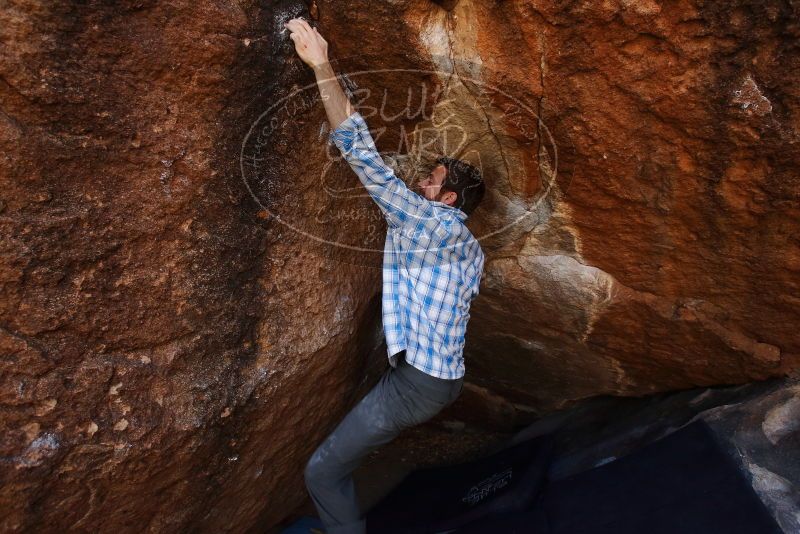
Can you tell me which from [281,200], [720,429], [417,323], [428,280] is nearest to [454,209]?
[428,280]

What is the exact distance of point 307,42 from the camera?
1.54 metres

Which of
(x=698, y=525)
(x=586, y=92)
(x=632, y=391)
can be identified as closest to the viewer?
(x=586, y=92)

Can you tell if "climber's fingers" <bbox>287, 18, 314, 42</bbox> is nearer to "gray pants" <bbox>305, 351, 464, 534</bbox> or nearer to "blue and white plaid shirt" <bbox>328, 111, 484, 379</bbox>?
"blue and white plaid shirt" <bbox>328, 111, 484, 379</bbox>

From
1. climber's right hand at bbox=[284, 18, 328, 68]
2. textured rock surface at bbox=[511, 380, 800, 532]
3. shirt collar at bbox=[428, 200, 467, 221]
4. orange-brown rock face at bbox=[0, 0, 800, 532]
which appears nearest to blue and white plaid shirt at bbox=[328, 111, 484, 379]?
shirt collar at bbox=[428, 200, 467, 221]

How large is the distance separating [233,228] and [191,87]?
365 millimetres

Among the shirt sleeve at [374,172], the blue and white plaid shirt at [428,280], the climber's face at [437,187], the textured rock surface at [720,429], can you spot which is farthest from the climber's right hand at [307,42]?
the textured rock surface at [720,429]

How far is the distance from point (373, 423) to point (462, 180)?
776 millimetres

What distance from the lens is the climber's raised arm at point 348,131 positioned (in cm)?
155

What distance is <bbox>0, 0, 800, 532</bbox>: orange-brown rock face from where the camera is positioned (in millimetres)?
1377

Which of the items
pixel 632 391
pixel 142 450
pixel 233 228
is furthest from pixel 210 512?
pixel 632 391

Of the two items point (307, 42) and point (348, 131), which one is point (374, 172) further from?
point (307, 42)

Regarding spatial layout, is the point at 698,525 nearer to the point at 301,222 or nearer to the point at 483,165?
the point at 483,165

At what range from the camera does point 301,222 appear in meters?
1.78

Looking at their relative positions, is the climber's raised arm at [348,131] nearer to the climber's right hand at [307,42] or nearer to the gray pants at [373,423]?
the climber's right hand at [307,42]
